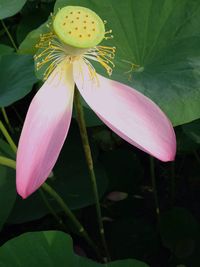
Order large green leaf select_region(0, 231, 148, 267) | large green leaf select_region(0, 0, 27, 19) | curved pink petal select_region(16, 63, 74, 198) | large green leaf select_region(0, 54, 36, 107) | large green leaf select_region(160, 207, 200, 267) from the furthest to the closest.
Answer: large green leaf select_region(160, 207, 200, 267), large green leaf select_region(0, 0, 27, 19), large green leaf select_region(0, 54, 36, 107), large green leaf select_region(0, 231, 148, 267), curved pink petal select_region(16, 63, 74, 198)

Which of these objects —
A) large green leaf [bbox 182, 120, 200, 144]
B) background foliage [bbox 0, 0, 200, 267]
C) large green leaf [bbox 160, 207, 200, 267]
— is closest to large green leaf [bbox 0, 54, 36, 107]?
background foliage [bbox 0, 0, 200, 267]

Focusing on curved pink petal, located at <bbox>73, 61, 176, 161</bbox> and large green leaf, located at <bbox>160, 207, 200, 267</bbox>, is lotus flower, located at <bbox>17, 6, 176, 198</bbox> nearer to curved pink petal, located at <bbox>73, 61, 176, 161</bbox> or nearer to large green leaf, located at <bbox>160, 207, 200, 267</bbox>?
curved pink petal, located at <bbox>73, 61, 176, 161</bbox>

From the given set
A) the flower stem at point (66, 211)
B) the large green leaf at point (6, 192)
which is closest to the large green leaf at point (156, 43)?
the flower stem at point (66, 211)

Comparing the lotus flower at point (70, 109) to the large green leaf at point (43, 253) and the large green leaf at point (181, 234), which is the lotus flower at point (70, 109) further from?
the large green leaf at point (181, 234)

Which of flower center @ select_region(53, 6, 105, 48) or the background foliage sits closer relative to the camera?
flower center @ select_region(53, 6, 105, 48)

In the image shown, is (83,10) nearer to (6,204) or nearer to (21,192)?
(21,192)

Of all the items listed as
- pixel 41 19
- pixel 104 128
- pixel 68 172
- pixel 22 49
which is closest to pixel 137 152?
pixel 104 128

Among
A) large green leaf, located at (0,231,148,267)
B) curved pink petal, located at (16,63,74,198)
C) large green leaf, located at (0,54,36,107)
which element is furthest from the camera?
large green leaf, located at (0,54,36,107)
